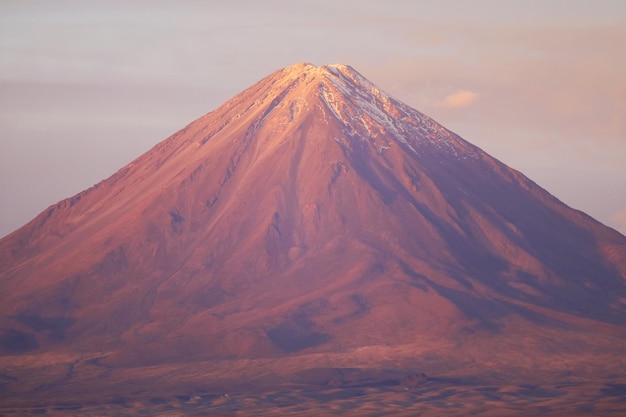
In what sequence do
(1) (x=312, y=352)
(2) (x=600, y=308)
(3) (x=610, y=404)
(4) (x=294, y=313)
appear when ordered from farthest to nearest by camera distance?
(2) (x=600, y=308) < (4) (x=294, y=313) < (1) (x=312, y=352) < (3) (x=610, y=404)

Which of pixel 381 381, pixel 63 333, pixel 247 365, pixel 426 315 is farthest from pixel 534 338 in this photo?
pixel 63 333

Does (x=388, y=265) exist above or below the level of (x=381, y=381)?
above

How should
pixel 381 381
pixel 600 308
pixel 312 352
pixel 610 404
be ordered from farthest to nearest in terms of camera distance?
1. pixel 600 308
2. pixel 312 352
3. pixel 381 381
4. pixel 610 404

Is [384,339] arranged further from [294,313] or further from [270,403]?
[270,403]

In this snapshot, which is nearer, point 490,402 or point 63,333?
point 490,402

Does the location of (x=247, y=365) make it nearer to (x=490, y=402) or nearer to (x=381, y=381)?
(x=381, y=381)

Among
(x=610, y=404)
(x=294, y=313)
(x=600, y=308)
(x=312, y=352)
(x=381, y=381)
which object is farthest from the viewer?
(x=600, y=308)

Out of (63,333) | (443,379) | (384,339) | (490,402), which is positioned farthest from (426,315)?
(63,333)

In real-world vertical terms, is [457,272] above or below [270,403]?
above

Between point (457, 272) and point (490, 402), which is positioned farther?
point (457, 272)
